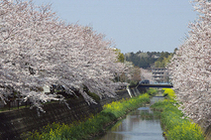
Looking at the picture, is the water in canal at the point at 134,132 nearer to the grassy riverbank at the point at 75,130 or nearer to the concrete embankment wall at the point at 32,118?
the grassy riverbank at the point at 75,130

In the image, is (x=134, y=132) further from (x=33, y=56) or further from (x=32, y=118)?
(x=33, y=56)

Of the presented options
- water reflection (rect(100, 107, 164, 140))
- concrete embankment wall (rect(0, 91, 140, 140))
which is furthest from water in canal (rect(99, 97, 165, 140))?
concrete embankment wall (rect(0, 91, 140, 140))

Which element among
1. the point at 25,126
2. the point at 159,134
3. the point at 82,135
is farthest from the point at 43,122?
the point at 159,134

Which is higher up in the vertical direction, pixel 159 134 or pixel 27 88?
pixel 27 88

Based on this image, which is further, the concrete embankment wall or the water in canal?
the water in canal

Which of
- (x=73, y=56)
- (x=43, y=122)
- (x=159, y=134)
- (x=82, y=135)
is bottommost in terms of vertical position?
(x=159, y=134)

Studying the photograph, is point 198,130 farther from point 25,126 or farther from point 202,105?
point 25,126

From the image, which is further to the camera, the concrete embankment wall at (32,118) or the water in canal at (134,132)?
the water in canal at (134,132)

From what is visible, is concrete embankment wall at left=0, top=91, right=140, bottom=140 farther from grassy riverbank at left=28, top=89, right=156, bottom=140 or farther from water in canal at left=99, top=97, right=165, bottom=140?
water in canal at left=99, top=97, right=165, bottom=140

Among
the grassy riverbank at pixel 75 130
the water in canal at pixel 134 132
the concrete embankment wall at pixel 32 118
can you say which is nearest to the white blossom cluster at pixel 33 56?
the concrete embankment wall at pixel 32 118

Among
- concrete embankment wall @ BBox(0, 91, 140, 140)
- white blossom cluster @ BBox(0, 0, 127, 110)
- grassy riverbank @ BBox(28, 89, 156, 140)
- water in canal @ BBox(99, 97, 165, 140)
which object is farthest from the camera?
water in canal @ BBox(99, 97, 165, 140)

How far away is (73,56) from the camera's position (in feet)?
74.7

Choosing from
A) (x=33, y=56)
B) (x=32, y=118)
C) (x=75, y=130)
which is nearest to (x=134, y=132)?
(x=75, y=130)

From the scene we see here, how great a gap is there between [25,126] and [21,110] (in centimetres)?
100
